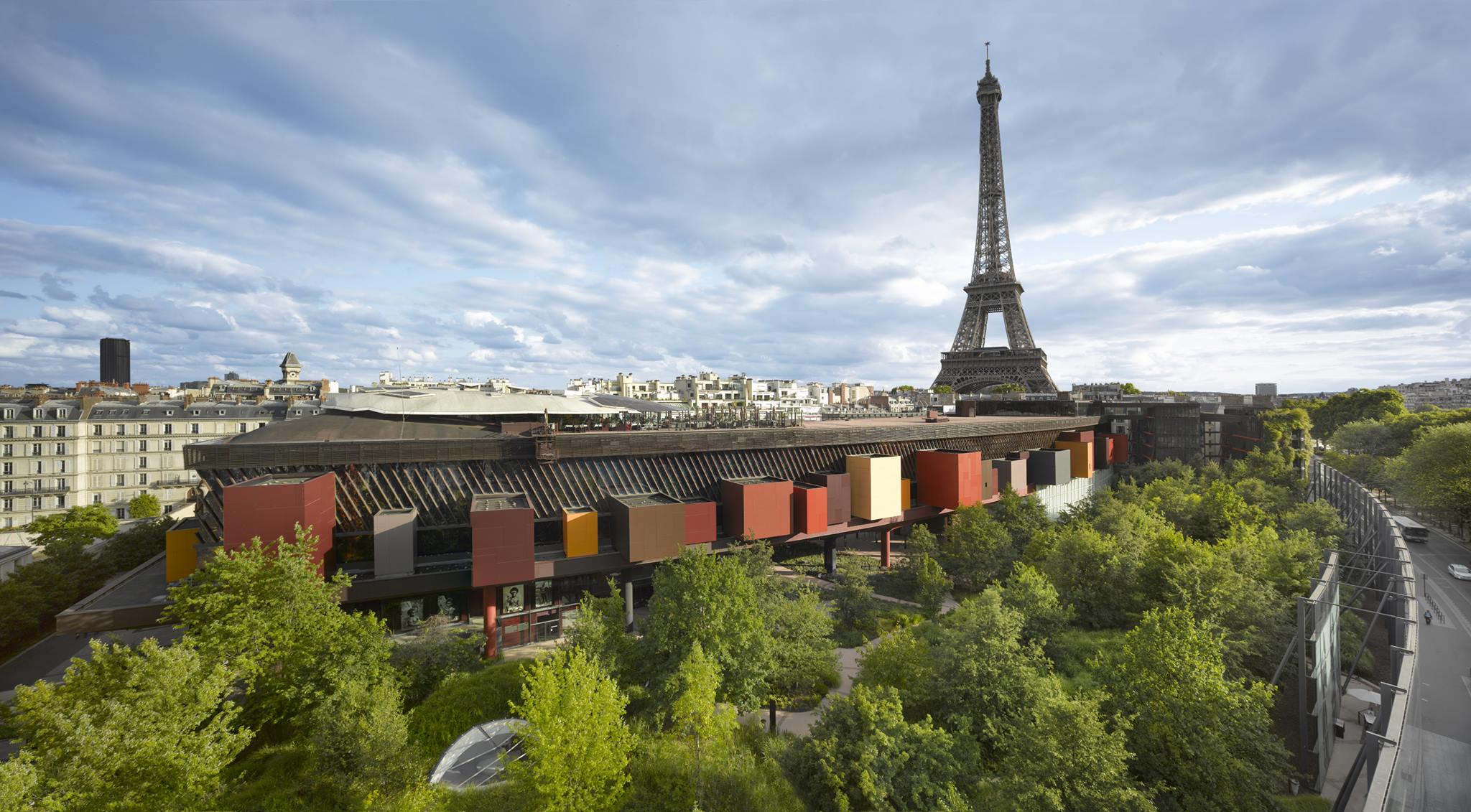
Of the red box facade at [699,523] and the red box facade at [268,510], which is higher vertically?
the red box facade at [268,510]

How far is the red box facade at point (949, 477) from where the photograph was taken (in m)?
41.2

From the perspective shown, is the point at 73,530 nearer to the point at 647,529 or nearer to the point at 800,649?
the point at 647,529

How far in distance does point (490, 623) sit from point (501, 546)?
204 inches

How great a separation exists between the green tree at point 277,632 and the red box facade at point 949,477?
119ft

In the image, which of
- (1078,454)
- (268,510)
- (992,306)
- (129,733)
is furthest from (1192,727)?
(992,306)

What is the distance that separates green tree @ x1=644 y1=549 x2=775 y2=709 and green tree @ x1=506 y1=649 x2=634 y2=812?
469cm

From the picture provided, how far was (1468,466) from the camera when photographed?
40281 mm

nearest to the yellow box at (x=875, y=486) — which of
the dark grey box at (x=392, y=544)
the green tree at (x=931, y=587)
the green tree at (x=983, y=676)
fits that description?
the green tree at (x=931, y=587)

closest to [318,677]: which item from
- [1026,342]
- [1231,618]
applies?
[1231,618]

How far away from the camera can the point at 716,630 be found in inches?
810

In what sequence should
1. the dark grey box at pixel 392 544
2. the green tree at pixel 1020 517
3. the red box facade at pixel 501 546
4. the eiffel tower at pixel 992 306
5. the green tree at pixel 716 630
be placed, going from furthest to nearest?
the eiffel tower at pixel 992 306, the green tree at pixel 1020 517, the dark grey box at pixel 392 544, the red box facade at pixel 501 546, the green tree at pixel 716 630

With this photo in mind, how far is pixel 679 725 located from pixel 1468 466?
199 feet

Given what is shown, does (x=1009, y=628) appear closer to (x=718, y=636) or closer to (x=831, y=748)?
(x=831, y=748)

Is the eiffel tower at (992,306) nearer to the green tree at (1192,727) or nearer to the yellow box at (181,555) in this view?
the green tree at (1192,727)
